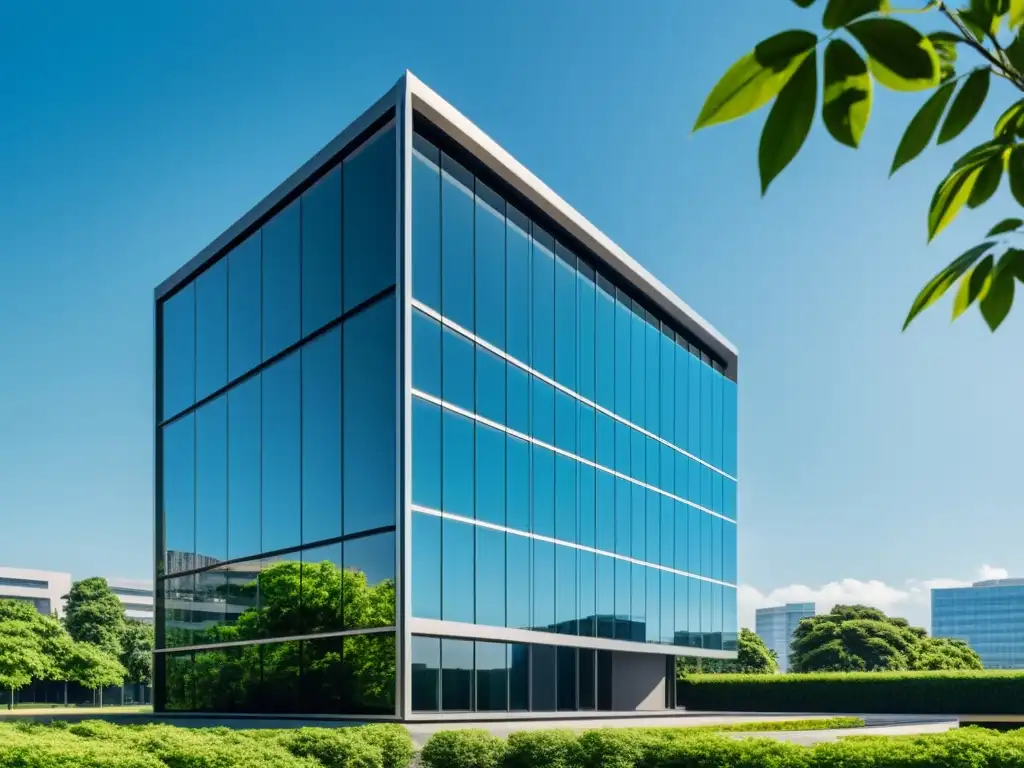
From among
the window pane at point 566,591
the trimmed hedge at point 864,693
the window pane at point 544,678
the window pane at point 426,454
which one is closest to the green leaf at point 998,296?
the window pane at point 426,454

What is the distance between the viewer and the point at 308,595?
2391cm

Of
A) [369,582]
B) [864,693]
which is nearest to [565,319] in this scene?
[369,582]

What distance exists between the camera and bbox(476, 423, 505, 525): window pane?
24203mm

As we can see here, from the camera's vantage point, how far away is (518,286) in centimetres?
2712

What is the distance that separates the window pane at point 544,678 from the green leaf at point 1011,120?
25783 mm

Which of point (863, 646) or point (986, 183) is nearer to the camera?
point (986, 183)

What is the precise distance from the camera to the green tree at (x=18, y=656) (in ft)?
194

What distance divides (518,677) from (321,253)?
425 inches

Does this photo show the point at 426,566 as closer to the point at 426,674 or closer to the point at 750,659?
the point at 426,674

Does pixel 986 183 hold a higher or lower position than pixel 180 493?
higher

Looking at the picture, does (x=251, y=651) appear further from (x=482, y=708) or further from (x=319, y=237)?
(x=319, y=237)

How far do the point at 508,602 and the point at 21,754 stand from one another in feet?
43.5

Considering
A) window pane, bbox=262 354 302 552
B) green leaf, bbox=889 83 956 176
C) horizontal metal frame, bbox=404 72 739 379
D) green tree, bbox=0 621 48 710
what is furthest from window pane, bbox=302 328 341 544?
green tree, bbox=0 621 48 710

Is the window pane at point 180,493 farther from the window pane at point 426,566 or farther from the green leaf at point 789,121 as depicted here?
the green leaf at point 789,121
